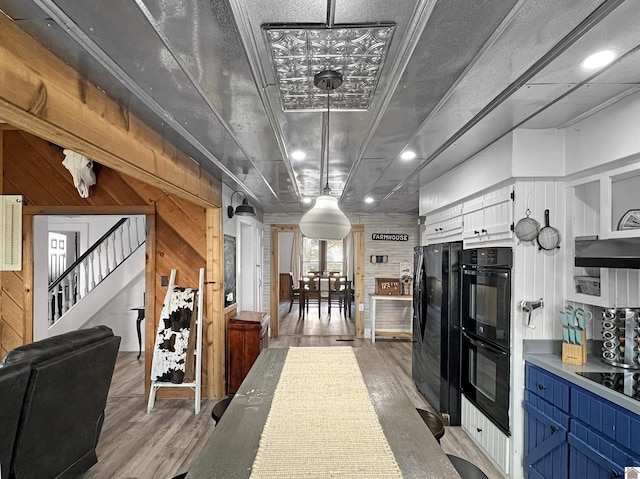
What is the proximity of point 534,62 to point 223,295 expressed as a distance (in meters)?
3.71

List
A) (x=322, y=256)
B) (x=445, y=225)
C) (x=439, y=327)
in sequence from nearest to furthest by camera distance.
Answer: (x=439, y=327)
(x=445, y=225)
(x=322, y=256)

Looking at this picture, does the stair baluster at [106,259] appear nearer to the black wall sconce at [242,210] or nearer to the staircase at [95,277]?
the staircase at [95,277]

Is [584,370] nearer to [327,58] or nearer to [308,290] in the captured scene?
[327,58]

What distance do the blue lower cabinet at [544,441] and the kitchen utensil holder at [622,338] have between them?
1.49 ft

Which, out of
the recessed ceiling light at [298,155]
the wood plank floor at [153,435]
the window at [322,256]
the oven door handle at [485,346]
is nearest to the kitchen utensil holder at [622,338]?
the oven door handle at [485,346]

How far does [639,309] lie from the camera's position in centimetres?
219

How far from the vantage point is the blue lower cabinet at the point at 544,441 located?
224cm

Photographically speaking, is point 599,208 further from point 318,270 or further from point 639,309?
point 318,270

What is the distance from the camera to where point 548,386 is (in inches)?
94.2

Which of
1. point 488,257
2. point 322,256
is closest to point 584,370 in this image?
point 488,257

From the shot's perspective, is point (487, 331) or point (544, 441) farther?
point (487, 331)

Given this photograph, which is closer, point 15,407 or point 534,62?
point 534,62

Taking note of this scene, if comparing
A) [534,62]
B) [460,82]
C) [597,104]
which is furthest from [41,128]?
[597,104]

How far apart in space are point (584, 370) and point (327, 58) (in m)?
2.19
